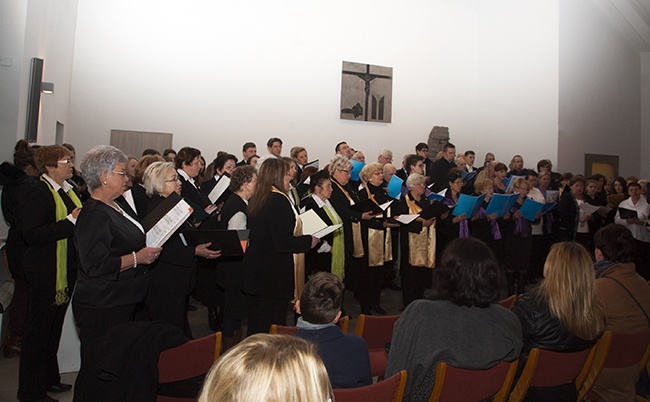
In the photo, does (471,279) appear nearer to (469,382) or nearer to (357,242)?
(469,382)

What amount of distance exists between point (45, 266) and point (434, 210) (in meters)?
3.85

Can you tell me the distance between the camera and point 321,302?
236 cm

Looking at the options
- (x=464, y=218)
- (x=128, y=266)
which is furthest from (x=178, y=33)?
(x=128, y=266)

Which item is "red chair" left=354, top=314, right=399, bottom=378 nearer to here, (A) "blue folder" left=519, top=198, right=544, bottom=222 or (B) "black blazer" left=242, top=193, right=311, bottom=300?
(B) "black blazer" left=242, top=193, right=311, bottom=300

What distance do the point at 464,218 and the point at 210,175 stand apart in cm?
324

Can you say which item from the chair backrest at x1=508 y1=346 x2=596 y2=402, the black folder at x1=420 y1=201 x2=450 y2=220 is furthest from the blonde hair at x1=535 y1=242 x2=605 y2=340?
the black folder at x1=420 y1=201 x2=450 y2=220

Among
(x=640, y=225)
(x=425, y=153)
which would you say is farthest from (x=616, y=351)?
(x=425, y=153)

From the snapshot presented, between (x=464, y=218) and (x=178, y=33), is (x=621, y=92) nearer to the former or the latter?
(x=464, y=218)

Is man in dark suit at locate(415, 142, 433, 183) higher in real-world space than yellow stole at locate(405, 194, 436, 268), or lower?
higher

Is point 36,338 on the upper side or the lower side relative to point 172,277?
lower

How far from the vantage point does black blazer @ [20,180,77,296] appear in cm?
323

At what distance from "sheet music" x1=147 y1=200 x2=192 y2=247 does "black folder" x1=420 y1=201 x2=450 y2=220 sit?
11.0 feet

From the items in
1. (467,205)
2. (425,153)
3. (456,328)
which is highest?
(425,153)

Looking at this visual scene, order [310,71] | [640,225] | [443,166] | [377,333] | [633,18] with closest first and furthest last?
[377,333] → [640,225] → [443,166] → [310,71] → [633,18]
